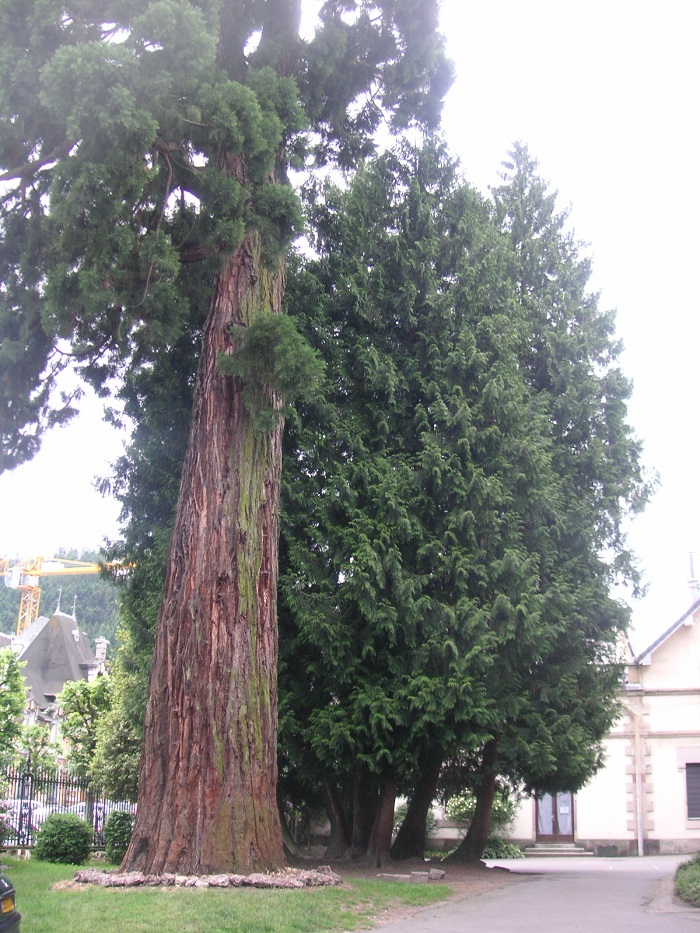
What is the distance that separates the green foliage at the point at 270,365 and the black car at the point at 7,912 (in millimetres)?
6320

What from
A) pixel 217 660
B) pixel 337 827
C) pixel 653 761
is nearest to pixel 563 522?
pixel 337 827

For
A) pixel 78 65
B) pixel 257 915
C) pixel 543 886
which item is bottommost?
pixel 543 886

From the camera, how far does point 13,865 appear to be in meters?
13.7

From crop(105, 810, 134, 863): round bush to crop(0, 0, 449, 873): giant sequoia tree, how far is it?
864 cm

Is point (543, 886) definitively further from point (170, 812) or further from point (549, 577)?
point (170, 812)

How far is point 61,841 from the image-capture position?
16078 millimetres

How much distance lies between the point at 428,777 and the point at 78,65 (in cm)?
1226

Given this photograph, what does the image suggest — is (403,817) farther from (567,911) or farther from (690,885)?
(567,911)

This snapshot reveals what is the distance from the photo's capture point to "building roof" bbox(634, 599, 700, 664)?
27625 mm

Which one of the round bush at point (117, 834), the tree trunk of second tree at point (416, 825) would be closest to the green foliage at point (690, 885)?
the tree trunk of second tree at point (416, 825)

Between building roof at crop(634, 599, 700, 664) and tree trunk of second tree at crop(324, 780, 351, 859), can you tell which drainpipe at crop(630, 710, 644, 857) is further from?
tree trunk of second tree at crop(324, 780, 351, 859)

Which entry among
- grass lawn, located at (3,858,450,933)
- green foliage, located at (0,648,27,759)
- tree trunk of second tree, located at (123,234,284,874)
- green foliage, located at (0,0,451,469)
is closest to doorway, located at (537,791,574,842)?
green foliage, located at (0,648,27,759)

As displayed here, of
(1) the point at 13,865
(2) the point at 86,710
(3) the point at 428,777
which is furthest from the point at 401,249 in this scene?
(2) the point at 86,710

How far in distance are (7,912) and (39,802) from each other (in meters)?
17.2
